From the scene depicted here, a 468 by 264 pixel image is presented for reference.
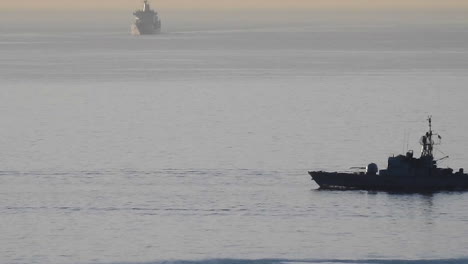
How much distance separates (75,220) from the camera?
7450 cm

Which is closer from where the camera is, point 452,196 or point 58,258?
point 58,258

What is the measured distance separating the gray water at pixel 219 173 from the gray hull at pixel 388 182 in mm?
1272

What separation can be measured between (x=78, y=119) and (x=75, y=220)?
2176 inches

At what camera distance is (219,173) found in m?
91.0

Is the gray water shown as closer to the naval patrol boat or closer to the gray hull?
the gray hull

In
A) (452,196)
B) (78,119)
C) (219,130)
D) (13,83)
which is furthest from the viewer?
(13,83)

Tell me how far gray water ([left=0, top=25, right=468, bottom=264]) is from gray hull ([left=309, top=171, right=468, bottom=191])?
4.17 feet

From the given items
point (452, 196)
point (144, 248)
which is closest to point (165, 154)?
point (452, 196)

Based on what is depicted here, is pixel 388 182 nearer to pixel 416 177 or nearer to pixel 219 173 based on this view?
pixel 416 177

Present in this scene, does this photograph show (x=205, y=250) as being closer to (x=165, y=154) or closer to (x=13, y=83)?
(x=165, y=154)

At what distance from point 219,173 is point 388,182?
39.7 ft

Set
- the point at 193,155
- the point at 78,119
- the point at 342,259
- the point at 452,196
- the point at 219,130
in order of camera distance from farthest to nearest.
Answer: the point at 78,119, the point at 219,130, the point at 193,155, the point at 452,196, the point at 342,259

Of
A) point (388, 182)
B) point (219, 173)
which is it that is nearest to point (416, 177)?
point (388, 182)

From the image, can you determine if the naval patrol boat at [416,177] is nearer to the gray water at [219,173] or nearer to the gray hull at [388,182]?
the gray hull at [388,182]
